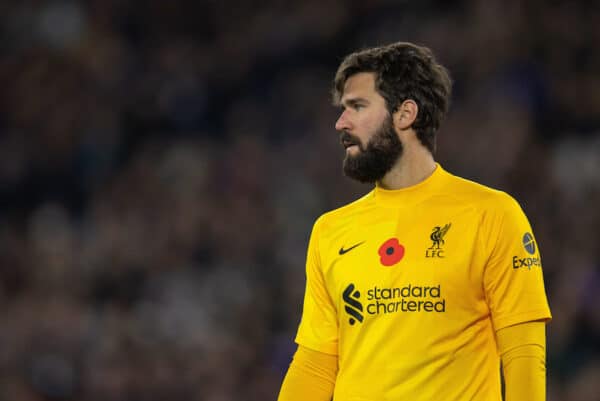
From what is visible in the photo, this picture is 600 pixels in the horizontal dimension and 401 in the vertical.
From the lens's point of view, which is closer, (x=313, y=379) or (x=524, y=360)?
(x=524, y=360)

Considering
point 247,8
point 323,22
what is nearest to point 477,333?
point 323,22

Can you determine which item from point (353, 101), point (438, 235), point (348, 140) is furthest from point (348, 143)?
point (438, 235)

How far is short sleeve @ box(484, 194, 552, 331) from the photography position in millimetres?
3117

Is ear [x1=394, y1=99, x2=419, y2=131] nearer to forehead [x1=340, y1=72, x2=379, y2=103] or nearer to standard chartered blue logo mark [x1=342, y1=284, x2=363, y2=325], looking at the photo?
forehead [x1=340, y1=72, x2=379, y2=103]

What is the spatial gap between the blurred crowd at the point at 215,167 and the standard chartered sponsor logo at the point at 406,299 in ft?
11.2

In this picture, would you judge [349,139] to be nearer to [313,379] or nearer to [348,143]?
[348,143]

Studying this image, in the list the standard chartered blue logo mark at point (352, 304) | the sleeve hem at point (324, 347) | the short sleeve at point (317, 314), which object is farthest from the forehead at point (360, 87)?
the sleeve hem at point (324, 347)

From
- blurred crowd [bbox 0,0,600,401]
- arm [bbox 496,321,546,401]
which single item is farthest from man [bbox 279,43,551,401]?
blurred crowd [bbox 0,0,600,401]

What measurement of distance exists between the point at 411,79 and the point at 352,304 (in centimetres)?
75

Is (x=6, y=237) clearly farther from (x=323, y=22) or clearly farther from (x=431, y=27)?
(x=431, y=27)

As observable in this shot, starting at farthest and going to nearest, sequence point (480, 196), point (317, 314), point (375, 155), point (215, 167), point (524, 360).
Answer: point (215, 167)
point (317, 314)
point (375, 155)
point (480, 196)
point (524, 360)

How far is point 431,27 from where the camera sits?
9031 millimetres

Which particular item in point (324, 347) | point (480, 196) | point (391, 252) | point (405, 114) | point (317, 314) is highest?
point (405, 114)

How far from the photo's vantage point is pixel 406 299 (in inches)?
128
